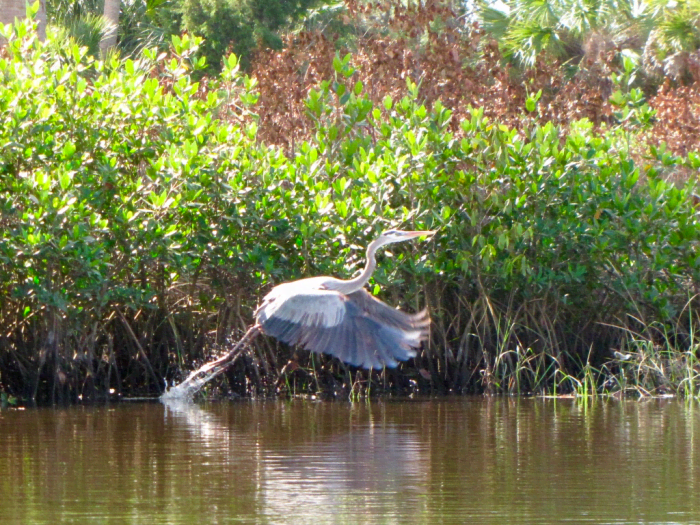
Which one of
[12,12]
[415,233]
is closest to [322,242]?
[415,233]

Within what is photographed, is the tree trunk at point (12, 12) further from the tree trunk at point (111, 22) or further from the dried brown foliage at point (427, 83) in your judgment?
the tree trunk at point (111, 22)

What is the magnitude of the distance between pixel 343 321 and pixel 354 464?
267 cm

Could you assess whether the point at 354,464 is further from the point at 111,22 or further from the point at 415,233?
the point at 111,22

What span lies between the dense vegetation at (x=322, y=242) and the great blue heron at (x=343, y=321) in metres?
0.66

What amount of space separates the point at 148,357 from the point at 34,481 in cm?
469

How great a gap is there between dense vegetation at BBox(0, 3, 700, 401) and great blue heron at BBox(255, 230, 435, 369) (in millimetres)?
665

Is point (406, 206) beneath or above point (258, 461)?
above

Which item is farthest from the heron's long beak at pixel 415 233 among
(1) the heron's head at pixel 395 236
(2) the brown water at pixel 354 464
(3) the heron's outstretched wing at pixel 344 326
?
(2) the brown water at pixel 354 464

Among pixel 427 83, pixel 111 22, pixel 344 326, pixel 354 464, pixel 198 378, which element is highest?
pixel 111 22

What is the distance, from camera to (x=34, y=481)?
523 centimetres

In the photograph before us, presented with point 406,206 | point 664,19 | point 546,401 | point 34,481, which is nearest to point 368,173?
point 406,206

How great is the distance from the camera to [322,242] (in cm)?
943

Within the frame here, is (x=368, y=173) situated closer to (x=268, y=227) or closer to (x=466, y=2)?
(x=268, y=227)

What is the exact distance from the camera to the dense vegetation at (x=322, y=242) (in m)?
9.05
